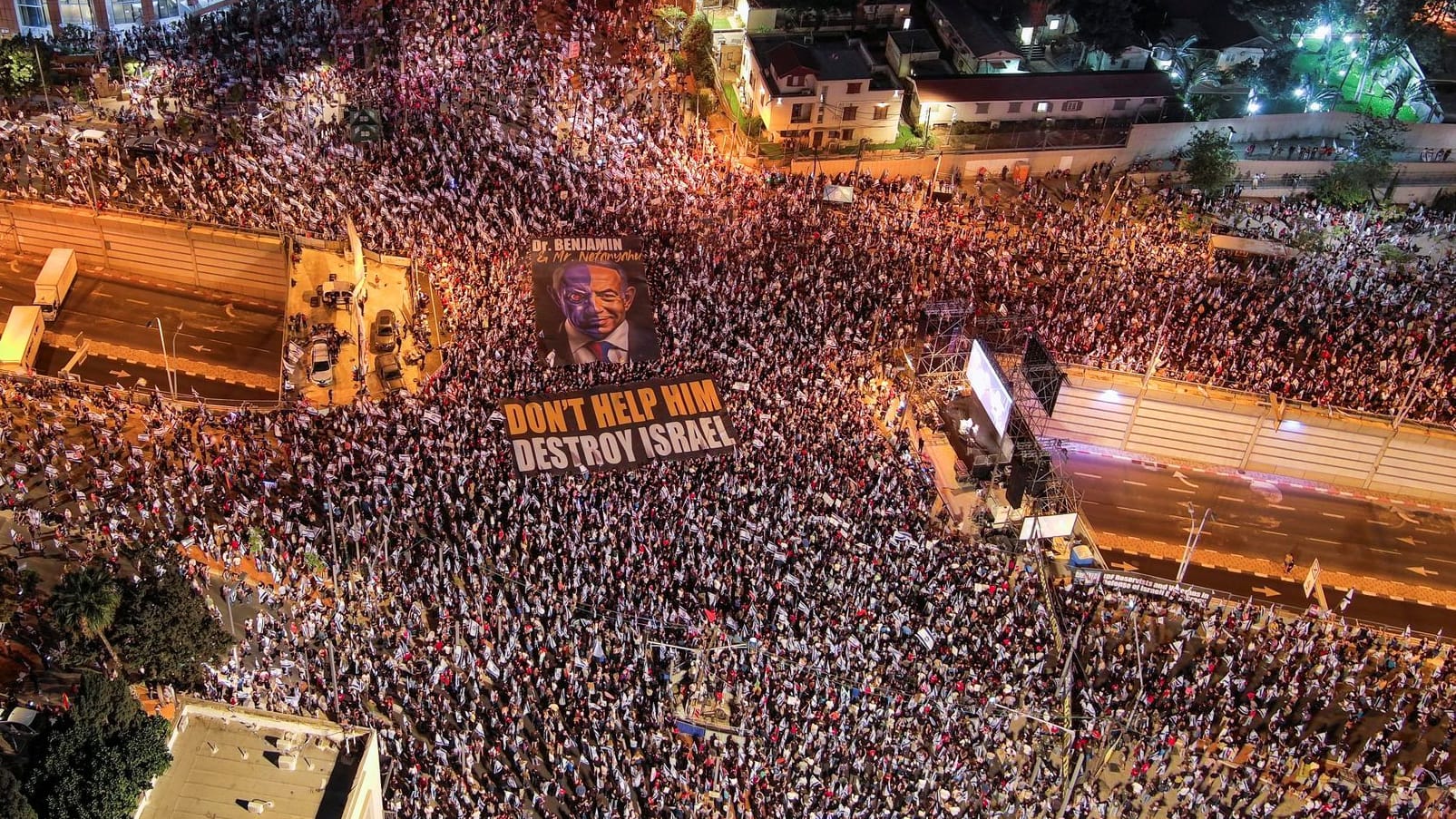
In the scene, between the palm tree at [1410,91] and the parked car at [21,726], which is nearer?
the parked car at [21,726]

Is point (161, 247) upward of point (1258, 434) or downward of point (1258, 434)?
upward

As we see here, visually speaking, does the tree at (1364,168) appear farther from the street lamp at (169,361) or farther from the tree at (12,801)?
the tree at (12,801)

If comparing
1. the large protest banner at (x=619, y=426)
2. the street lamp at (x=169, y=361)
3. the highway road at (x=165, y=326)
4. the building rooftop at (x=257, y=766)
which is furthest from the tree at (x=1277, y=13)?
the building rooftop at (x=257, y=766)

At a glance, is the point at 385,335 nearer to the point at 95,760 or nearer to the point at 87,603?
the point at 87,603

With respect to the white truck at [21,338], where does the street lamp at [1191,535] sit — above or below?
below

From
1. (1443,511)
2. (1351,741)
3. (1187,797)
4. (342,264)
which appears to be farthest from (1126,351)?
(342,264)

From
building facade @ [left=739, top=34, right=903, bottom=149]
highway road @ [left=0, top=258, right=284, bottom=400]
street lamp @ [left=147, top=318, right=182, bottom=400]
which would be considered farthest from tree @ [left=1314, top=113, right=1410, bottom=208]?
street lamp @ [left=147, top=318, right=182, bottom=400]

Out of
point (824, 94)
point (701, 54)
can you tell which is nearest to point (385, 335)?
point (824, 94)
